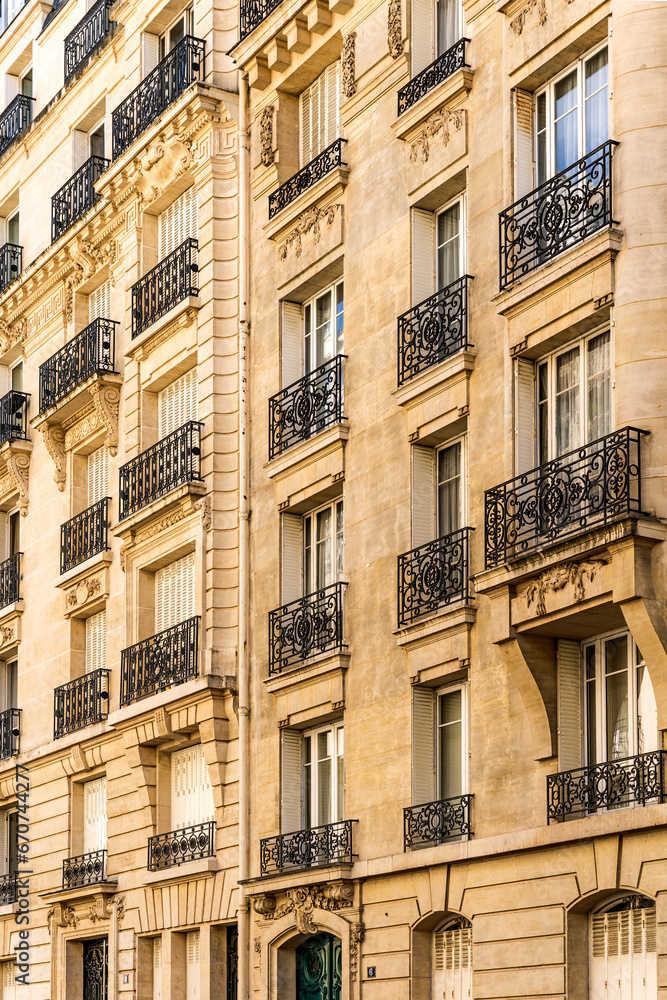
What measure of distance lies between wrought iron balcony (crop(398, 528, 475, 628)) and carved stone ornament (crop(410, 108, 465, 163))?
4.70 m

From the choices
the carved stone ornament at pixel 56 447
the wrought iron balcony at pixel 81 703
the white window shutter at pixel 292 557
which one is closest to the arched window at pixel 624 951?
the white window shutter at pixel 292 557

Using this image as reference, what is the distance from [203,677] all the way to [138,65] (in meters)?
10.9

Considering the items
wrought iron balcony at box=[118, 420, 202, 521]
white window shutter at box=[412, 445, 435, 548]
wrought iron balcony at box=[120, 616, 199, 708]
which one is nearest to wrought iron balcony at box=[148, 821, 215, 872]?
wrought iron balcony at box=[120, 616, 199, 708]

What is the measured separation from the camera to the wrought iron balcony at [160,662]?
23.9 meters

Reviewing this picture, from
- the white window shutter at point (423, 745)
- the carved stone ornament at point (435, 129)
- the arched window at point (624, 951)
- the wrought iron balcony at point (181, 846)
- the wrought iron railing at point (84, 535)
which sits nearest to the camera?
the arched window at point (624, 951)

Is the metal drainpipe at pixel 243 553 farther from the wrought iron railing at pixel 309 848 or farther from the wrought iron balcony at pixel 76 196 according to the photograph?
the wrought iron balcony at pixel 76 196

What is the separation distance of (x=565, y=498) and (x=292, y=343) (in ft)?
24.9

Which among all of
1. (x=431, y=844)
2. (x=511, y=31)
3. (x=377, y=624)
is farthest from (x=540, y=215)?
(x=431, y=844)

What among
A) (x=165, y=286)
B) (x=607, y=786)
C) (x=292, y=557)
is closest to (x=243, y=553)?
(x=292, y=557)

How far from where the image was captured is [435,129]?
20094mm

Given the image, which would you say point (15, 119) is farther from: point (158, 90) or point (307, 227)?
point (307, 227)

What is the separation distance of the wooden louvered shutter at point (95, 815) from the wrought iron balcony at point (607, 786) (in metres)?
12.1

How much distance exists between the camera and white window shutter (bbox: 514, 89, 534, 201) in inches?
722

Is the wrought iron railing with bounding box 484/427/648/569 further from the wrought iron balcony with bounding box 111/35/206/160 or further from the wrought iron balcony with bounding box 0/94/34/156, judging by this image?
the wrought iron balcony with bounding box 0/94/34/156
